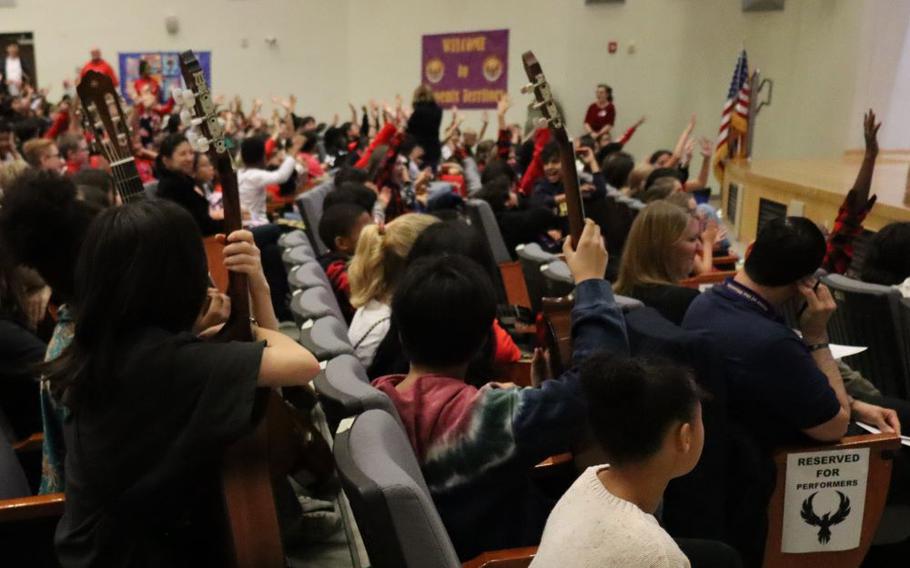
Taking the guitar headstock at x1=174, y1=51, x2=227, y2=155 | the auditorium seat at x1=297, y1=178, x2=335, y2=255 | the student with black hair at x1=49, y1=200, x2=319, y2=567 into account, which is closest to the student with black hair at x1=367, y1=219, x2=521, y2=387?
the guitar headstock at x1=174, y1=51, x2=227, y2=155

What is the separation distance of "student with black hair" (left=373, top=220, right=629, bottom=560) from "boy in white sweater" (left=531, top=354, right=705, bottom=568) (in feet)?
0.62

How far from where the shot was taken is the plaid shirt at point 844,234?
387 centimetres

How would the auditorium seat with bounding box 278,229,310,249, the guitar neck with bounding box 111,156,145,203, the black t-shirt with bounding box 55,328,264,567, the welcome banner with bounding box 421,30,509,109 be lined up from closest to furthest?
the black t-shirt with bounding box 55,328,264,567
the guitar neck with bounding box 111,156,145,203
the auditorium seat with bounding box 278,229,310,249
the welcome banner with bounding box 421,30,509,109

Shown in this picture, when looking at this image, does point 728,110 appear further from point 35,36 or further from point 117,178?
point 35,36

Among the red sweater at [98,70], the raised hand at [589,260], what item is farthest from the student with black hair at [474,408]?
the red sweater at [98,70]

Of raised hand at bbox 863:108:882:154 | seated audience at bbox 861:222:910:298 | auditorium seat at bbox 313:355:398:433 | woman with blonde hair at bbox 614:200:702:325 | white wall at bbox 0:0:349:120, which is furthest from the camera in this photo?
white wall at bbox 0:0:349:120

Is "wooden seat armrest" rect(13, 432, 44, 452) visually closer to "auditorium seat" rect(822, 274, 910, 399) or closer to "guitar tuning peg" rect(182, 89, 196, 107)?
"guitar tuning peg" rect(182, 89, 196, 107)

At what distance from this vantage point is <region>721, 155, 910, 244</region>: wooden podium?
6402 mm

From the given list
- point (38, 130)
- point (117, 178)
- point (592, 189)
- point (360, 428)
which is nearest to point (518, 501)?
point (360, 428)

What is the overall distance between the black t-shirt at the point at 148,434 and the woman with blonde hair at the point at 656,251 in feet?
5.76

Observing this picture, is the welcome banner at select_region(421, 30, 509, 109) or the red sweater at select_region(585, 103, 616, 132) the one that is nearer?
the red sweater at select_region(585, 103, 616, 132)

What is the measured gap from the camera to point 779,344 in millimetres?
2182

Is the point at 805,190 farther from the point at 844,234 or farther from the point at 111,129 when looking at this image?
the point at 111,129

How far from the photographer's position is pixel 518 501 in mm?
1812
